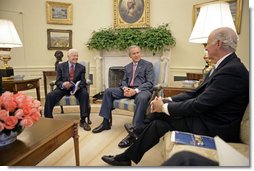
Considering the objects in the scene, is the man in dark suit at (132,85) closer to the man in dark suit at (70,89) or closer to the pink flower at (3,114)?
the man in dark suit at (70,89)

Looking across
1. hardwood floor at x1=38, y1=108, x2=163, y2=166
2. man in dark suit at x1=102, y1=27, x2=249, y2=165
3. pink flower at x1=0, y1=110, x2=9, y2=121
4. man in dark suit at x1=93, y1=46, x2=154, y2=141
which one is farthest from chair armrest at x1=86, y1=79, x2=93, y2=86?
pink flower at x1=0, y1=110, x2=9, y2=121

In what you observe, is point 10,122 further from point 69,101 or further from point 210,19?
point 210,19

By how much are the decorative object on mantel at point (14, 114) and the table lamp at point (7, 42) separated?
0.91 m

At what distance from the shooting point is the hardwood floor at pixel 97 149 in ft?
5.70

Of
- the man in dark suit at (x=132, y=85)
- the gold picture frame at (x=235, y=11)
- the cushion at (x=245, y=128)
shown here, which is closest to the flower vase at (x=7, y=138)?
the man in dark suit at (x=132, y=85)

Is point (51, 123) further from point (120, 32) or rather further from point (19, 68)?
point (120, 32)

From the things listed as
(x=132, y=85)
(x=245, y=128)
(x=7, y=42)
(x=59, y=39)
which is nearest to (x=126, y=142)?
(x=132, y=85)

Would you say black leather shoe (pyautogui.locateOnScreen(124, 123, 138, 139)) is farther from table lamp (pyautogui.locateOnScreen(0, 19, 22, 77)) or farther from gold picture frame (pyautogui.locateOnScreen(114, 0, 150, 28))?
table lamp (pyautogui.locateOnScreen(0, 19, 22, 77))

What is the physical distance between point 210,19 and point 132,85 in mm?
1106

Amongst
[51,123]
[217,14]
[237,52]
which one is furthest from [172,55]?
[51,123]

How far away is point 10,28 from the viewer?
1944 mm

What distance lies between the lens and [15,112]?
1209 millimetres

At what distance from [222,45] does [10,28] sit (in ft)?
5.86

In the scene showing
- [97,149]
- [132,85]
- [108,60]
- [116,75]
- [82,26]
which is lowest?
[97,149]
